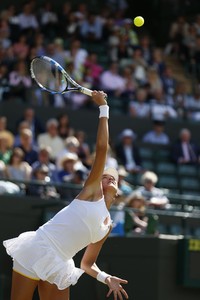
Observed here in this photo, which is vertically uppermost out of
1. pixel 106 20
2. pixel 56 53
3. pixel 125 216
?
pixel 106 20

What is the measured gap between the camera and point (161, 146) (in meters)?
17.1

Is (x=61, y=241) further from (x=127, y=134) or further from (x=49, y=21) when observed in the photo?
(x=49, y=21)

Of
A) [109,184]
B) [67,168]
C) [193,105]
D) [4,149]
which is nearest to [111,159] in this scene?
[67,168]

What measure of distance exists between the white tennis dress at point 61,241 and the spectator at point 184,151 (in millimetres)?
9782

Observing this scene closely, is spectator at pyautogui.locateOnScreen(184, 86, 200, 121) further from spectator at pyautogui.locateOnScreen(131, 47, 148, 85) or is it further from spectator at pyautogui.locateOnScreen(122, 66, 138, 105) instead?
spectator at pyautogui.locateOnScreen(122, 66, 138, 105)

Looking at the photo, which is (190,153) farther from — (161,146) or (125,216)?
(125,216)

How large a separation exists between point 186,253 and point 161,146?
6082mm

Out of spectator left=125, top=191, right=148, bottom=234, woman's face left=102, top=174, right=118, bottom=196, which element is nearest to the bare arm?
woman's face left=102, top=174, right=118, bottom=196

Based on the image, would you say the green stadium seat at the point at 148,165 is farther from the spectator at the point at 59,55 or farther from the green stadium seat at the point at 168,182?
the spectator at the point at 59,55

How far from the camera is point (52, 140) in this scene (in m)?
14.8

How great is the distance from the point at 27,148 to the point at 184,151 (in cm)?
429

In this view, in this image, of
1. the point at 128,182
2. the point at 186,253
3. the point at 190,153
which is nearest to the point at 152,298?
the point at 186,253

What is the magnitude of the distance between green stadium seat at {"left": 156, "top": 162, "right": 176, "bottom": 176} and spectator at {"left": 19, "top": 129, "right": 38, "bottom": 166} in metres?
3.18

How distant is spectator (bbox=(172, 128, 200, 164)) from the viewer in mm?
16786
